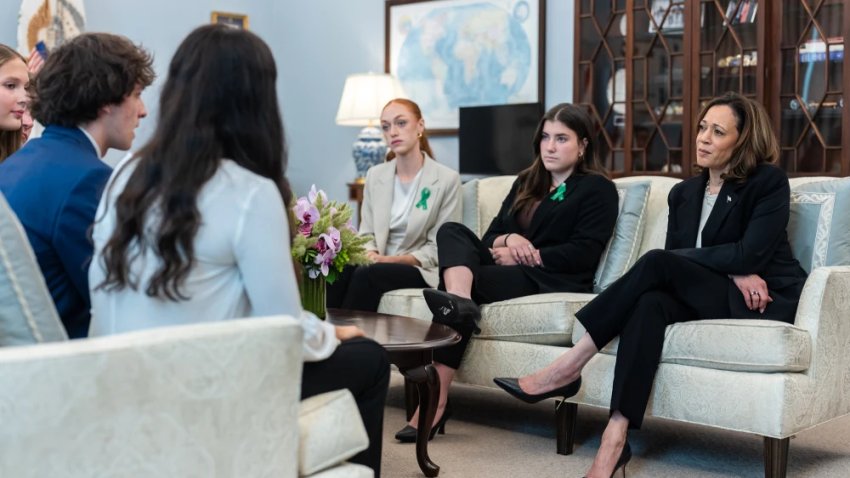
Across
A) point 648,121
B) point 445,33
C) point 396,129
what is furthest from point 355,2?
point 396,129

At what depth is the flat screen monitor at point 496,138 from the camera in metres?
6.12

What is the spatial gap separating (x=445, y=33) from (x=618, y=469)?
429cm

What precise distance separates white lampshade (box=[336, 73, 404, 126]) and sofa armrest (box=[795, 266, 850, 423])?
3.83m

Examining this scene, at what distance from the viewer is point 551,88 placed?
249 inches

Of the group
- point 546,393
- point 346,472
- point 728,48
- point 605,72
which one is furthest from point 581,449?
point 605,72

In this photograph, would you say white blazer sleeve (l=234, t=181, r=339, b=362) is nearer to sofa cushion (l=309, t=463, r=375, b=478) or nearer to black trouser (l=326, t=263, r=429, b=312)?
sofa cushion (l=309, t=463, r=375, b=478)

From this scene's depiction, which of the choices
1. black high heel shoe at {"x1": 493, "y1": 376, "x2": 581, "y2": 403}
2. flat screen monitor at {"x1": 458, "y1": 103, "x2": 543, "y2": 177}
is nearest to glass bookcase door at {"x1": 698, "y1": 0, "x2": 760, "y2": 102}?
flat screen monitor at {"x1": 458, "y1": 103, "x2": 543, "y2": 177}

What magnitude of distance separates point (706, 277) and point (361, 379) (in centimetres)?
154

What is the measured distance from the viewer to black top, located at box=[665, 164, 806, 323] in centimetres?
321

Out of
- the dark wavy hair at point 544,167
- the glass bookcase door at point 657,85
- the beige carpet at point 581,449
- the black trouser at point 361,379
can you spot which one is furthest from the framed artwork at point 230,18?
the black trouser at point 361,379

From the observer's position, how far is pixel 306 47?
771 centimetres

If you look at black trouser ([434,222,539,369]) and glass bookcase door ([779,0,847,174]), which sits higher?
glass bookcase door ([779,0,847,174])

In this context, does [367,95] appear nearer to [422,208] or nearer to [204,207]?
[422,208]

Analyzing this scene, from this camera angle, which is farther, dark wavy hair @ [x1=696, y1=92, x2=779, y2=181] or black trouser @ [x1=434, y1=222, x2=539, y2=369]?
black trouser @ [x1=434, y1=222, x2=539, y2=369]
